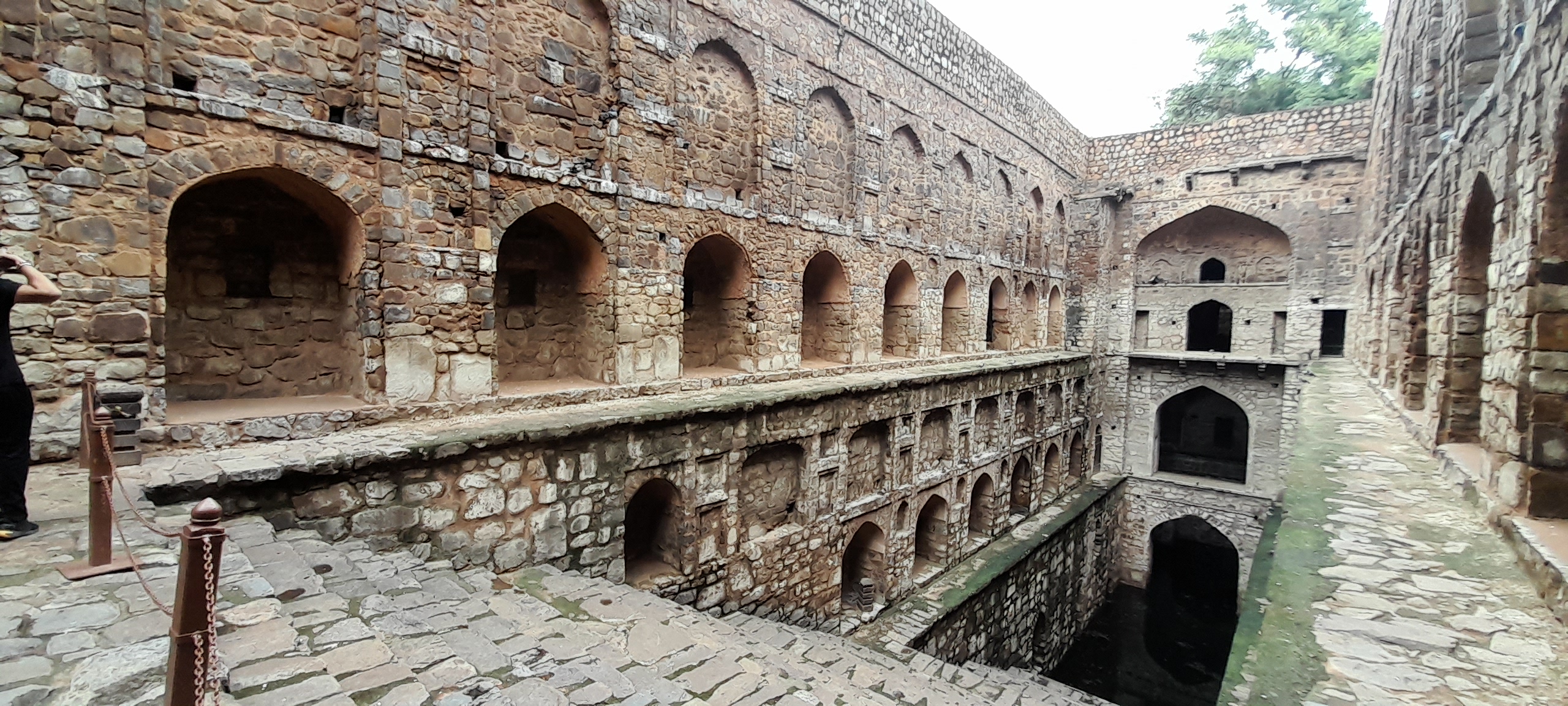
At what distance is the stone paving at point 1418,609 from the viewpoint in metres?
2.63

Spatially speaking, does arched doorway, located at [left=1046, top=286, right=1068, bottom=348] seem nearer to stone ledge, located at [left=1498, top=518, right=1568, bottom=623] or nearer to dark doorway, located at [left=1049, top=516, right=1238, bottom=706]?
dark doorway, located at [left=1049, top=516, right=1238, bottom=706]

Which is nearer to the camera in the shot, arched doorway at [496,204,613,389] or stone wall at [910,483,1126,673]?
arched doorway at [496,204,613,389]

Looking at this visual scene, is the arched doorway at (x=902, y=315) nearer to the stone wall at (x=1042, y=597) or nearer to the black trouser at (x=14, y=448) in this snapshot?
the stone wall at (x=1042, y=597)

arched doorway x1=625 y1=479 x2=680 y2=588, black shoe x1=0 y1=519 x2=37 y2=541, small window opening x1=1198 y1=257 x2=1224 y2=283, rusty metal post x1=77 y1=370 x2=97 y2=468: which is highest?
small window opening x1=1198 y1=257 x2=1224 y2=283

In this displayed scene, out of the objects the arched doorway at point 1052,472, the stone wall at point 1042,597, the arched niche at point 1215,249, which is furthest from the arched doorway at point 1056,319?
the stone wall at point 1042,597

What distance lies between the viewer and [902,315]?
1278 cm

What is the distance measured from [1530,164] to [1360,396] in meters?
7.50

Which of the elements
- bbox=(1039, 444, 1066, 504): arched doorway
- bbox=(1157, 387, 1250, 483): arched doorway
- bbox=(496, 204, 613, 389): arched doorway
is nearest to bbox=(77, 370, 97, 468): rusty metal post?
bbox=(496, 204, 613, 389): arched doorway

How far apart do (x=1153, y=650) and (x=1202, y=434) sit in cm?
894

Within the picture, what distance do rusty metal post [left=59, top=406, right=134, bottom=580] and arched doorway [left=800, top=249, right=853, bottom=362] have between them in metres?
8.51

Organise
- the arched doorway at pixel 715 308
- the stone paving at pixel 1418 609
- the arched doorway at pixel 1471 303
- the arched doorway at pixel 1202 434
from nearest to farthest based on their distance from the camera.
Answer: the stone paving at pixel 1418 609 → the arched doorway at pixel 1471 303 → the arched doorway at pixel 715 308 → the arched doorway at pixel 1202 434

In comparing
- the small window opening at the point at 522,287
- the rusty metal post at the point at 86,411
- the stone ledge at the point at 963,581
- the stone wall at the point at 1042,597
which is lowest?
the stone wall at the point at 1042,597

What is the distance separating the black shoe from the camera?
10.2ft

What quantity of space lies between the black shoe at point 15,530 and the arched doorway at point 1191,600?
15531 mm
